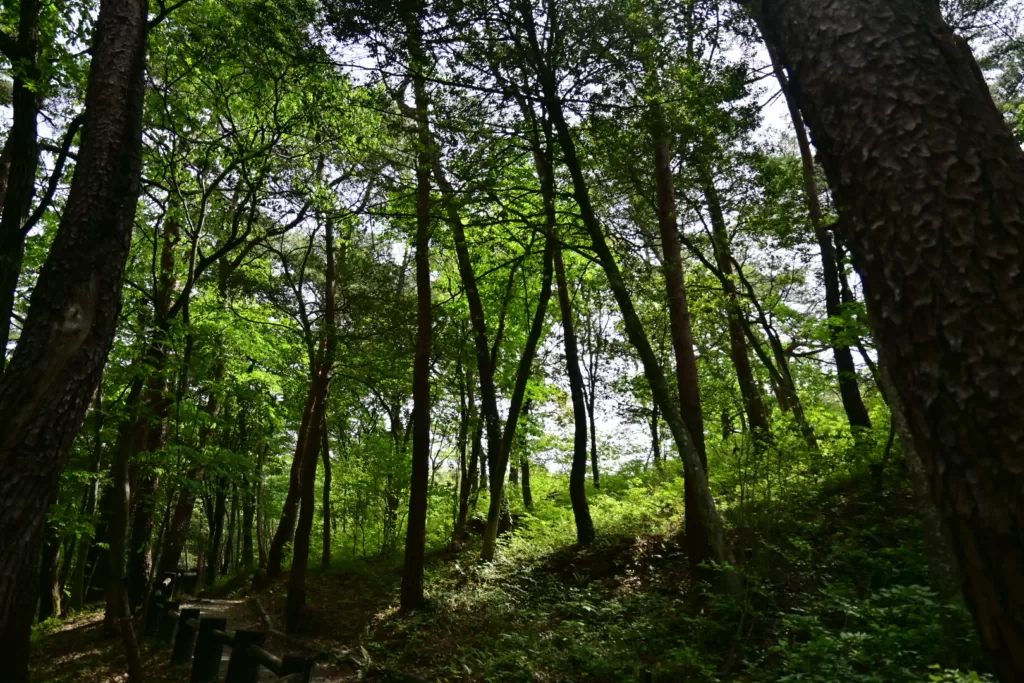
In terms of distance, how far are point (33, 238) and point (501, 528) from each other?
11402 millimetres

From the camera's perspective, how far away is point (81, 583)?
730 inches

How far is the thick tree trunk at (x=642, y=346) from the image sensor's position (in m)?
7.23

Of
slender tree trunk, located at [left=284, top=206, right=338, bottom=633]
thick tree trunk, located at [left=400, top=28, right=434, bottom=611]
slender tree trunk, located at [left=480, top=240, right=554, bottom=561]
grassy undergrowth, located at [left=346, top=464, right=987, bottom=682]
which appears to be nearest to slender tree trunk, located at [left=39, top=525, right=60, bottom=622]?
slender tree trunk, located at [left=284, top=206, right=338, bottom=633]

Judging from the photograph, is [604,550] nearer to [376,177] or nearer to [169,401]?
[376,177]

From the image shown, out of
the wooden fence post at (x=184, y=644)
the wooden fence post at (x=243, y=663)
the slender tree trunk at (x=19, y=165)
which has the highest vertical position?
the slender tree trunk at (x=19, y=165)

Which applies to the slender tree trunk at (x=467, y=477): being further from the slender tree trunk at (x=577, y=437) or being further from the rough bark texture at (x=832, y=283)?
the rough bark texture at (x=832, y=283)

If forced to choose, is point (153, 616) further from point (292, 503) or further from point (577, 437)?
point (577, 437)

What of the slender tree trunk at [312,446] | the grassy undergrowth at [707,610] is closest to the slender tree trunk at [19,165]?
the slender tree trunk at [312,446]

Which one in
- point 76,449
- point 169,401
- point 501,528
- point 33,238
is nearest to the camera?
point 33,238

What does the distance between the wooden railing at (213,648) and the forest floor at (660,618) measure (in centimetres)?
42

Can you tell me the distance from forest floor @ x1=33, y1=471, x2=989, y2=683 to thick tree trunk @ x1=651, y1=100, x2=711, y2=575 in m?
0.54

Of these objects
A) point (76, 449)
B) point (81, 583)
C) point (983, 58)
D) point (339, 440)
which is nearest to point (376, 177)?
point (76, 449)

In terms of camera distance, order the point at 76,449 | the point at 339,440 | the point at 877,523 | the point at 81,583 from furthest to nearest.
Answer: the point at 339,440
the point at 81,583
the point at 76,449
the point at 877,523

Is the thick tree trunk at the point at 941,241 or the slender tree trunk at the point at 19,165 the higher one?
the slender tree trunk at the point at 19,165
